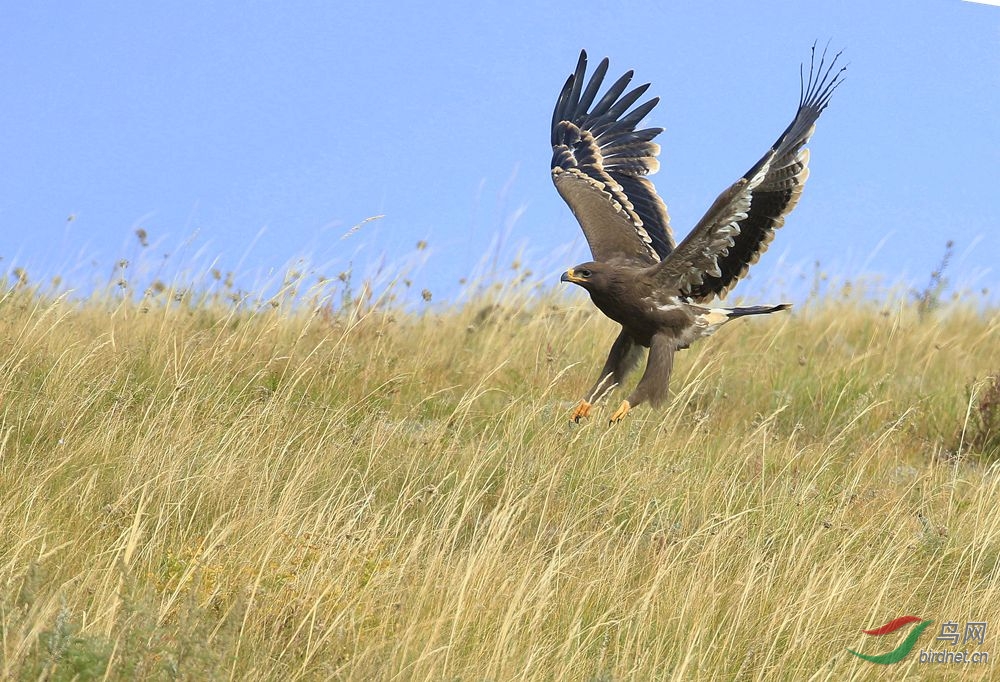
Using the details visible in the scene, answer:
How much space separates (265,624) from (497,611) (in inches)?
30.5

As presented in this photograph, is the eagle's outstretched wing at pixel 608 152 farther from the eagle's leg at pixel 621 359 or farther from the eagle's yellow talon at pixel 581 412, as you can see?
the eagle's yellow talon at pixel 581 412

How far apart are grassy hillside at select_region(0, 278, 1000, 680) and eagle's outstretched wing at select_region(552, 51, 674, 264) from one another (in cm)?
108

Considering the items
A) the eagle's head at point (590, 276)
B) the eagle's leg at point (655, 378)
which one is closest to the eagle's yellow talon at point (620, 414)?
the eagle's leg at point (655, 378)

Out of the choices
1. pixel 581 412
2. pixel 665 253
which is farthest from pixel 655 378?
pixel 665 253

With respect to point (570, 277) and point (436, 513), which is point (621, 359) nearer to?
point (570, 277)

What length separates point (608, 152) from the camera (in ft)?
29.0

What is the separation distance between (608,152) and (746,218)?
2510mm

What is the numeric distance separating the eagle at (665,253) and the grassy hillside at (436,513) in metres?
0.51

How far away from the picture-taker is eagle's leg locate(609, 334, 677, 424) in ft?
20.5

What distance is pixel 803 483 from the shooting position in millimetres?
5836

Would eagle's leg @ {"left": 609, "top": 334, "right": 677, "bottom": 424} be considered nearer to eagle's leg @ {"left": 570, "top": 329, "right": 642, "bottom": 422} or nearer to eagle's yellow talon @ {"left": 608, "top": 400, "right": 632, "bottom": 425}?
eagle's yellow talon @ {"left": 608, "top": 400, "right": 632, "bottom": 425}

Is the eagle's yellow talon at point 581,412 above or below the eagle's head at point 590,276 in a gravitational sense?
below

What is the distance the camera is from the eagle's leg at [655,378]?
20.5 ft

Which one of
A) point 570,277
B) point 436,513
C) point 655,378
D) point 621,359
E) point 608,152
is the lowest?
point 436,513
